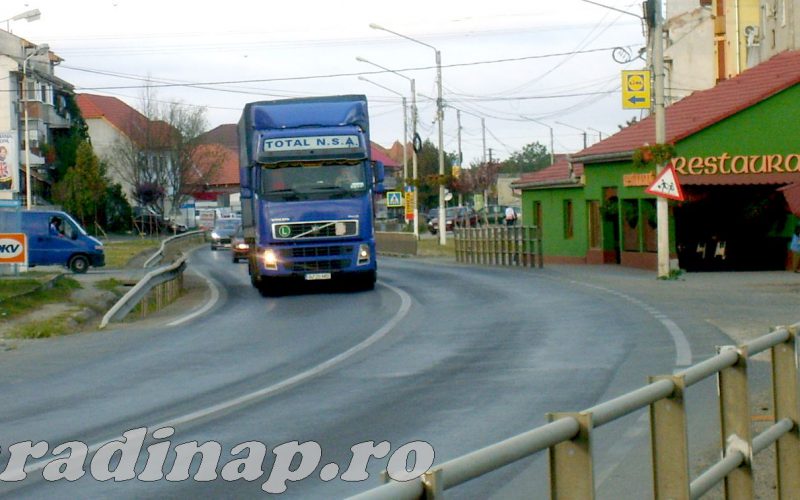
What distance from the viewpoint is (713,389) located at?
584 centimetres

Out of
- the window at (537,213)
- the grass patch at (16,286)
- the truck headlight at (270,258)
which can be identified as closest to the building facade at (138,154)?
the window at (537,213)

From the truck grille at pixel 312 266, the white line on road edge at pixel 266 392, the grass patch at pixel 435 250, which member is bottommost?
the white line on road edge at pixel 266 392

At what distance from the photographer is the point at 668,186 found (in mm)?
31094

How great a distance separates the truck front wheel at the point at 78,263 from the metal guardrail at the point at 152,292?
1223 centimetres

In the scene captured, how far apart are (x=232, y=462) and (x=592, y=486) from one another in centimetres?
553

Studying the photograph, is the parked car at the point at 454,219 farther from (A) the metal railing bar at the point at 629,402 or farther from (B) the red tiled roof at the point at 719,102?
(A) the metal railing bar at the point at 629,402

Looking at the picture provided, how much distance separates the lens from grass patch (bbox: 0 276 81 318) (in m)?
23.9

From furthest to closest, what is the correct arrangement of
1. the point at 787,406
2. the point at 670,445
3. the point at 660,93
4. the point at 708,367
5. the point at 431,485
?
the point at 660,93, the point at 787,406, the point at 708,367, the point at 670,445, the point at 431,485

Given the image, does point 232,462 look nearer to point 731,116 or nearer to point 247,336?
point 247,336

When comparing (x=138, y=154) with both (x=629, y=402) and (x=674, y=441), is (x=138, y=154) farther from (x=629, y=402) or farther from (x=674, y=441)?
(x=629, y=402)

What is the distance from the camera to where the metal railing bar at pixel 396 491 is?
2.91m

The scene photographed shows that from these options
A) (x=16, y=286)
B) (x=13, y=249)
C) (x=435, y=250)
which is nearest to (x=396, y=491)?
(x=13, y=249)

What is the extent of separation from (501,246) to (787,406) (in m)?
36.8

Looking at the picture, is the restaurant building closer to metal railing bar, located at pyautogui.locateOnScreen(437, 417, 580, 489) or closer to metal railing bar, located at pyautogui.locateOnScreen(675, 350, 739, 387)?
metal railing bar, located at pyautogui.locateOnScreen(675, 350, 739, 387)
